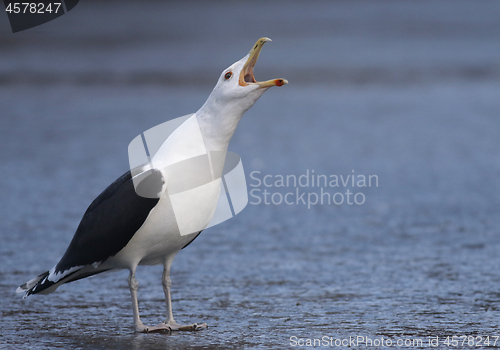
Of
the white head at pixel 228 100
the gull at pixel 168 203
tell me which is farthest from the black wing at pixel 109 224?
the white head at pixel 228 100

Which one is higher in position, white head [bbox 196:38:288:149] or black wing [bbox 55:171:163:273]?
white head [bbox 196:38:288:149]

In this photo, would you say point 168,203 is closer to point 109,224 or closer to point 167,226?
point 167,226

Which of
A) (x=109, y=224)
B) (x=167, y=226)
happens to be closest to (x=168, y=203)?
(x=167, y=226)

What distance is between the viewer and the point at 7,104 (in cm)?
1452

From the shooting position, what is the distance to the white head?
4.36 metres

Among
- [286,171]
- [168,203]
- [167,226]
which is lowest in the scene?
[167,226]

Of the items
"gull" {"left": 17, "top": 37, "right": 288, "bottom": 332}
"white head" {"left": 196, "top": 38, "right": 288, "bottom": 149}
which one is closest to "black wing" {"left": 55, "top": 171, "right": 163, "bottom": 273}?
"gull" {"left": 17, "top": 37, "right": 288, "bottom": 332}

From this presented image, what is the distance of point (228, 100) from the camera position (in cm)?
439

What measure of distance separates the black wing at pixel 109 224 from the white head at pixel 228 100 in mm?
410

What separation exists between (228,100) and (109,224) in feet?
3.18

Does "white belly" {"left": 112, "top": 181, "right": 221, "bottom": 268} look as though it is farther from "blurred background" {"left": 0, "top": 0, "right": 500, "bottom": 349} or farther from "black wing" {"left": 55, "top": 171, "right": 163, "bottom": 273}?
"blurred background" {"left": 0, "top": 0, "right": 500, "bottom": 349}

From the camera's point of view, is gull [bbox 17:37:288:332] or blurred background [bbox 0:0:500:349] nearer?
gull [bbox 17:37:288:332]

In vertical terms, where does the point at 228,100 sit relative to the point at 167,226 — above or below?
above

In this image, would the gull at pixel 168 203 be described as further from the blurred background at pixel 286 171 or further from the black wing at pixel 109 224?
the blurred background at pixel 286 171
